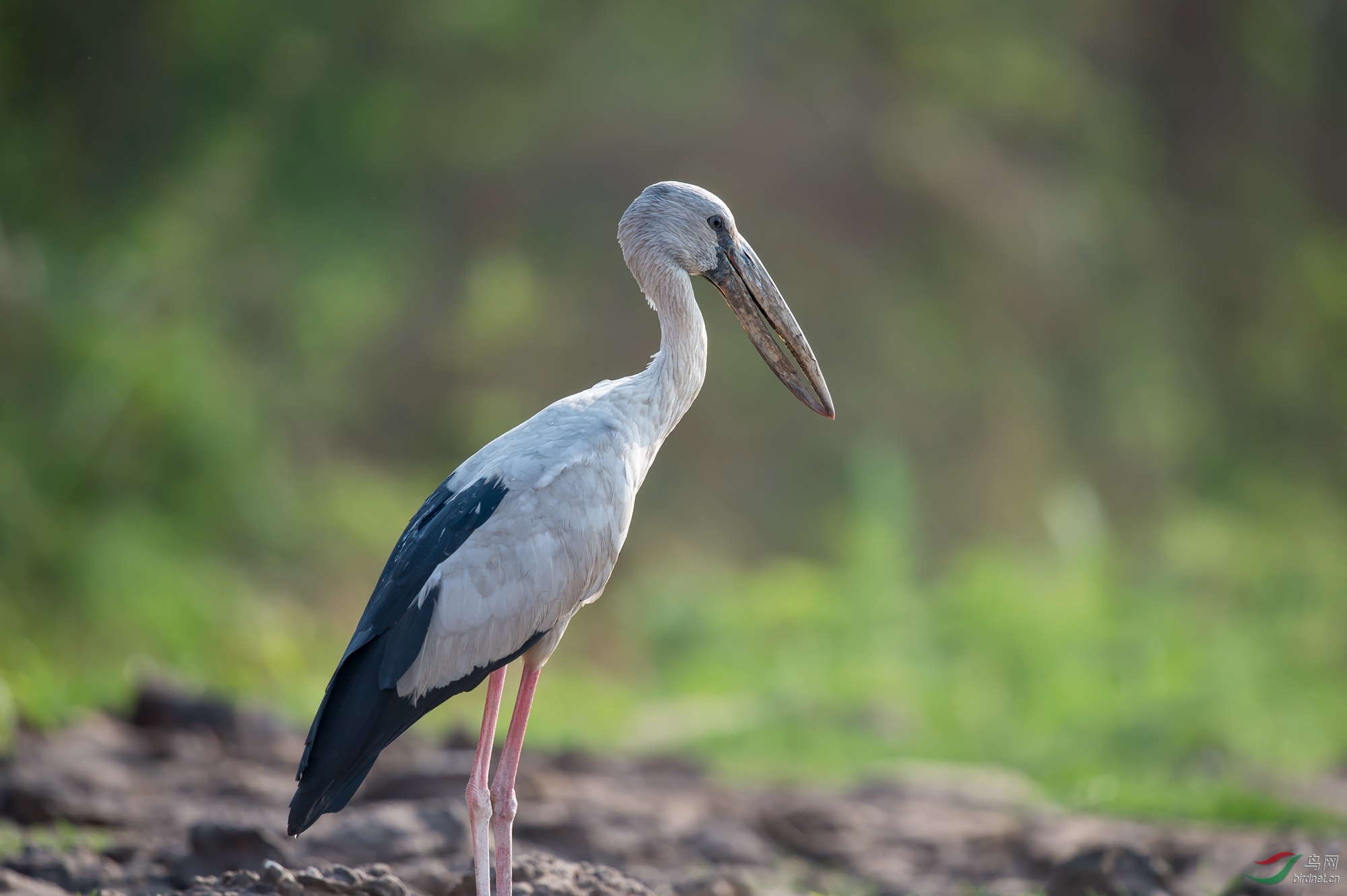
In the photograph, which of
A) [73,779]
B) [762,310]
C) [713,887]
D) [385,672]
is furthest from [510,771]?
[73,779]

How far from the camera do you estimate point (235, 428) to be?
9234 millimetres

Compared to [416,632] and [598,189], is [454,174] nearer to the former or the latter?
[598,189]

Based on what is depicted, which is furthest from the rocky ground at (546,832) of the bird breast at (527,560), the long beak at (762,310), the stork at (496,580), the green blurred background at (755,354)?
the long beak at (762,310)

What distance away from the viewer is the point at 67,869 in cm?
357

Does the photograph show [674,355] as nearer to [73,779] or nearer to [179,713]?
[73,779]

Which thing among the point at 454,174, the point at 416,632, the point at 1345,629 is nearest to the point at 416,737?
the point at 416,632

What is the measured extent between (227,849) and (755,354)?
813 centimetres

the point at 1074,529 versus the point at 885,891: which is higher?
the point at 1074,529

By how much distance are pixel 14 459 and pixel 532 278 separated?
15.6ft

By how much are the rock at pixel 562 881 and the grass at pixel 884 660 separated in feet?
9.96

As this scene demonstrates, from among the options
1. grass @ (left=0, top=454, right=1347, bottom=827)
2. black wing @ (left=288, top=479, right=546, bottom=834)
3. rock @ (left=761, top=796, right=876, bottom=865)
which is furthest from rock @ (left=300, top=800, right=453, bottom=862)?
grass @ (left=0, top=454, right=1347, bottom=827)

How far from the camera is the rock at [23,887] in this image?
10.6 ft

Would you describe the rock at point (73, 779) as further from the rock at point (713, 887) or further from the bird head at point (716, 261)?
the bird head at point (716, 261)

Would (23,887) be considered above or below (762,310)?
below
